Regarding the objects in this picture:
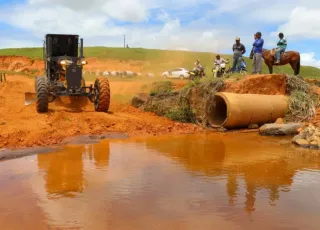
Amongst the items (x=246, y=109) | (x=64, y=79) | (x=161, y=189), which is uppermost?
(x=64, y=79)

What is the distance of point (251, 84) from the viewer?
12734mm

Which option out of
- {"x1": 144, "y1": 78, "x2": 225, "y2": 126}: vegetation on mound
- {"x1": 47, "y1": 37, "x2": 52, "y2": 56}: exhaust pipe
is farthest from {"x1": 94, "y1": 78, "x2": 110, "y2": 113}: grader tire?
{"x1": 144, "y1": 78, "x2": 225, "y2": 126}: vegetation on mound

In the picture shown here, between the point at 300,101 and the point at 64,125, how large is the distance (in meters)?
7.80

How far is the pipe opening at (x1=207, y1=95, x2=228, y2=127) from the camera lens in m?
12.3

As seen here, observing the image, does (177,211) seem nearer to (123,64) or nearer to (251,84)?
(251,84)

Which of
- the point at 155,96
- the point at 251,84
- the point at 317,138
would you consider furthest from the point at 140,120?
the point at 317,138

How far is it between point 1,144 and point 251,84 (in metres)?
8.33

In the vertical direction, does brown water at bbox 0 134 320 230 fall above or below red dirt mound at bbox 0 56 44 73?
below

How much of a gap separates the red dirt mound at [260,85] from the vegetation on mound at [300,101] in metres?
0.33

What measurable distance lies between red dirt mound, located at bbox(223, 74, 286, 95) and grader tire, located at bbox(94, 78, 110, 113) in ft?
13.5

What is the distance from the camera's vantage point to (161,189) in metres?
5.41

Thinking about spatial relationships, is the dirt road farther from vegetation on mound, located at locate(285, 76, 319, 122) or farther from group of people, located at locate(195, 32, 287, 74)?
group of people, located at locate(195, 32, 287, 74)

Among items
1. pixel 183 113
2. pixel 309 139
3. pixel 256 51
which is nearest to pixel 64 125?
pixel 183 113

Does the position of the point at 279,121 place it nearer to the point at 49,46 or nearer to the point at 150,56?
the point at 49,46
